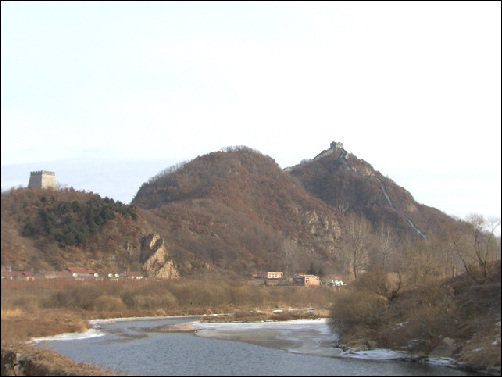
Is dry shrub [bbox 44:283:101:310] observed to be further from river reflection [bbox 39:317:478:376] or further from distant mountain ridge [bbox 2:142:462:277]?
river reflection [bbox 39:317:478:376]

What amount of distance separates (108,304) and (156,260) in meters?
35.8

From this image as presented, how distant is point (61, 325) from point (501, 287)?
34.7 meters

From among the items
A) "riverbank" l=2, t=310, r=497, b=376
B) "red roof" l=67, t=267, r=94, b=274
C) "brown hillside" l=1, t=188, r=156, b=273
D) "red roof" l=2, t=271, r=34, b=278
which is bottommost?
"riverbank" l=2, t=310, r=497, b=376

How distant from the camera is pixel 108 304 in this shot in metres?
66.1

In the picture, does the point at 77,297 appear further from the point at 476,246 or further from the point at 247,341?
the point at 476,246

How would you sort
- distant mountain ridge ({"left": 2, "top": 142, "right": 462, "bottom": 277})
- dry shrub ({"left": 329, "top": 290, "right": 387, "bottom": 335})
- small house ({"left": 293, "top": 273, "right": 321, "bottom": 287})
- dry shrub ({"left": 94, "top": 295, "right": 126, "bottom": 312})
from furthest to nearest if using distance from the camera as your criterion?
small house ({"left": 293, "top": 273, "right": 321, "bottom": 287}) < dry shrub ({"left": 94, "top": 295, "right": 126, "bottom": 312}) < distant mountain ridge ({"left": 2, "top": 142, "right": 462, "bottom": 277}) < dry shrub ({"left": 329, "top": 290, "right": 387, "bottom": 335})

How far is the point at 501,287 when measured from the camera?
29.3 m

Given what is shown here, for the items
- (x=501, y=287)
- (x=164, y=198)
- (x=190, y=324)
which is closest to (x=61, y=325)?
(x=190, y=324)

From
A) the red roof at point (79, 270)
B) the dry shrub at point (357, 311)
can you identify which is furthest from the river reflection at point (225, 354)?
the red roof at point (79, 270)

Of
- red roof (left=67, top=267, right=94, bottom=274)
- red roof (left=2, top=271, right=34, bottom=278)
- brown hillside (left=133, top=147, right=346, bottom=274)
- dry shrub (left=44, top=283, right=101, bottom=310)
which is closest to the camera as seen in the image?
red roof (left=2, top=271, right=34, bottom=278)

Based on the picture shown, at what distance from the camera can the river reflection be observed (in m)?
27.1

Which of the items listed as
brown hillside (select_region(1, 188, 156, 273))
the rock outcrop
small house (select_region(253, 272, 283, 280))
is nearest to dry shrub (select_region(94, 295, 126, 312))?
brown hillside (select_region(1, 188, 156, 273))

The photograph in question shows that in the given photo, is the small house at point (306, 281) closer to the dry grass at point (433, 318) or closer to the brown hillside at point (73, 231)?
the brown hillside at point (73, 231)

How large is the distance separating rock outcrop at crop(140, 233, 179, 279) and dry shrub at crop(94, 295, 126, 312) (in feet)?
95.0
